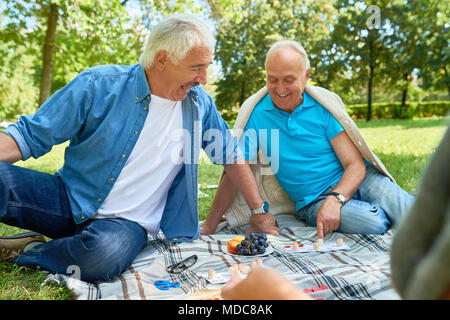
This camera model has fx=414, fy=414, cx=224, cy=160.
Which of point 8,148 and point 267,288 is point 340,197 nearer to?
point 8,148

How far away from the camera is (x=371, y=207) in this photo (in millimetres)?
3254

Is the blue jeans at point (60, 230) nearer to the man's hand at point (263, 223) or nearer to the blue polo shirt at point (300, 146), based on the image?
the man's hand at point (263, 223)

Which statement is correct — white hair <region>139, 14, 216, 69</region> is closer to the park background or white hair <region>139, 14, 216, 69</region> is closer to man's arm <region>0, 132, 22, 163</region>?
man's arm <region>0, 132, 22, 163</region>

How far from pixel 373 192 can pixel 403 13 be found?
2415cm

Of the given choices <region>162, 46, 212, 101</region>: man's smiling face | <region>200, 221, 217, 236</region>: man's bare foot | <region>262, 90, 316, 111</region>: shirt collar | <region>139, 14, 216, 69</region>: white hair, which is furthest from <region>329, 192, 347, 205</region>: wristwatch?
<region>139, 14, 216, 69</region>: white hair

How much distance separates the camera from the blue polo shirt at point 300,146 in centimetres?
349

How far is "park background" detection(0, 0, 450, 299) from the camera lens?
12008 mm

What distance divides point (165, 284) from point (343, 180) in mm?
1734

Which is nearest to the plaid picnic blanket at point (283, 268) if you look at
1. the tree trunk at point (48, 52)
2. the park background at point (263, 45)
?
the park background at point (263, 45)

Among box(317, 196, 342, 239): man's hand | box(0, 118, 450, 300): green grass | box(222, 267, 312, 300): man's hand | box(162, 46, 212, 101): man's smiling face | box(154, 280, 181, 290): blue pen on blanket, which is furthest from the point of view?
box(317, 196, 342, 239): man's hand

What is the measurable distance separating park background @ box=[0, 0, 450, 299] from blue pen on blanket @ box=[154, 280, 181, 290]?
755 cm

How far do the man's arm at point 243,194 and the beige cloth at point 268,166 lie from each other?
0.36 feet

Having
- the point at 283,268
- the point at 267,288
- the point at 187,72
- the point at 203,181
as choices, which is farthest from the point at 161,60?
the point at 203,181
